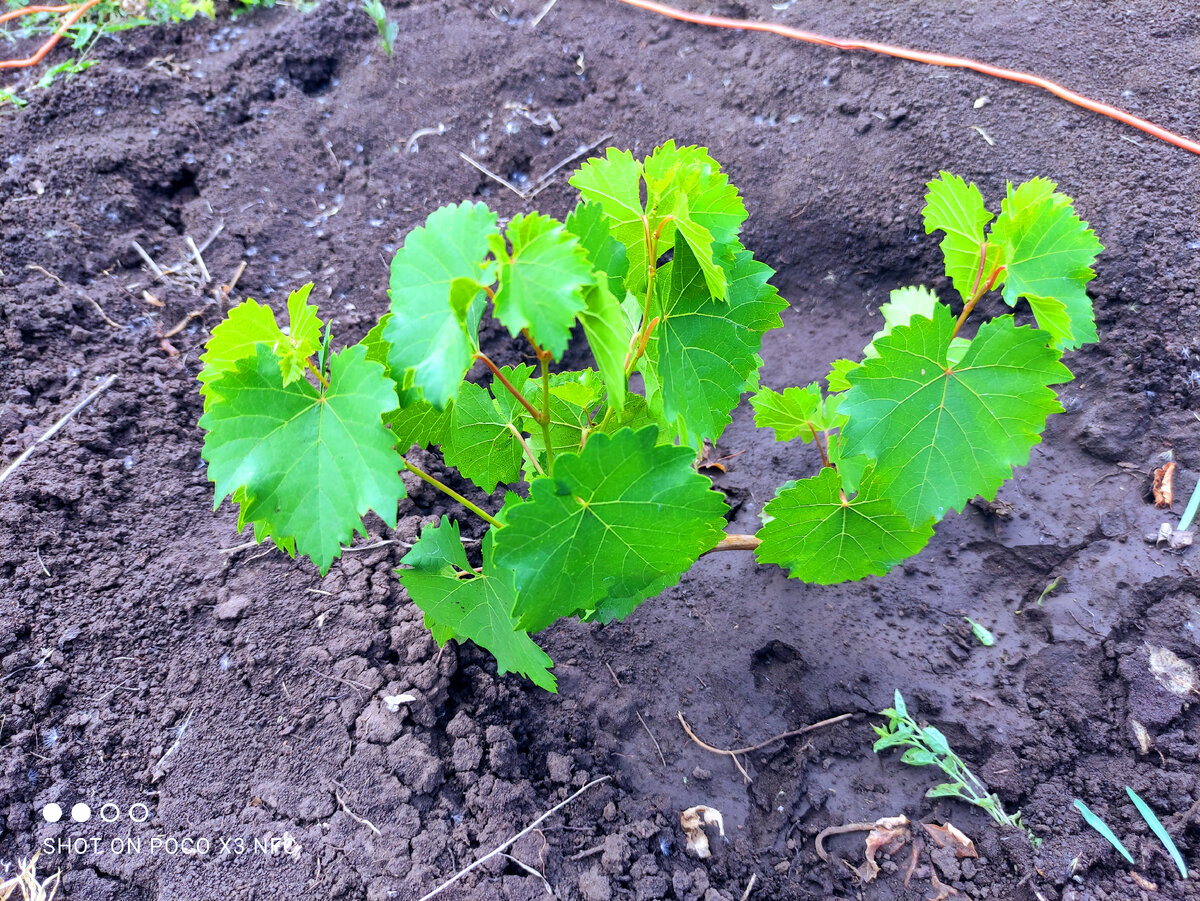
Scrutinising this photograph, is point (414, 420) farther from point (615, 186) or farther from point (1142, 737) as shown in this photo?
point (1142, 737)

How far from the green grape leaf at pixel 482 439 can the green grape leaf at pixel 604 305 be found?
0.45m

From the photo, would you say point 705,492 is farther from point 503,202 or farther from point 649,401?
point 503,202

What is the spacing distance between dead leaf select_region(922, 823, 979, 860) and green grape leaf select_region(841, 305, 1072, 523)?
82 cm

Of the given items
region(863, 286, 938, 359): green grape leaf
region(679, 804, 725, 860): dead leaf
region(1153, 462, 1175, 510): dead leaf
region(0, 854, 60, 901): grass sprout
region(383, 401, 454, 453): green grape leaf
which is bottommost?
region(679, 804, 725, 860): dead leaf

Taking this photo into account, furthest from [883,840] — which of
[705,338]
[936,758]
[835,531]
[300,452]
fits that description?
[300,452]

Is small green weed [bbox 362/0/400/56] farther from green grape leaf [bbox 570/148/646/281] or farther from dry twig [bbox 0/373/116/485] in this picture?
green grape leaf [bbox 570/148/646/281]

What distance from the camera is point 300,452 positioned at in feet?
4.02

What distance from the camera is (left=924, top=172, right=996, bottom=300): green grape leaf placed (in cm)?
149

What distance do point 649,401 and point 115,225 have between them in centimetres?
249

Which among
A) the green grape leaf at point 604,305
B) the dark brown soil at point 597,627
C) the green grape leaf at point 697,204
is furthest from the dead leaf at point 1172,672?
the green grape leaf at point 604,305

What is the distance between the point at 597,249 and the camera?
4.02 ft

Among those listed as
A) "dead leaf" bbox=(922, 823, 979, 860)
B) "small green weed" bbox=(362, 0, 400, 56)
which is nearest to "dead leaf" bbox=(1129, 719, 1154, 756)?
"dead leaf" bbox=(922, 823, 979, 860)

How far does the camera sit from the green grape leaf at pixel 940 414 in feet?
4.42

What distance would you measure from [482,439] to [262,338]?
53 centimetres
